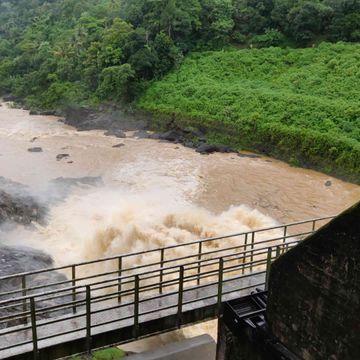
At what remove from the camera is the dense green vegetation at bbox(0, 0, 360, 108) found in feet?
120

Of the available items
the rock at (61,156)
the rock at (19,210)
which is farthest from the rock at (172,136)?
the rock at (19,210)

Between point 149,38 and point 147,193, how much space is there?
22.8m

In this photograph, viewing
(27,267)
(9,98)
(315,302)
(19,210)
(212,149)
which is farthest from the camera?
Result: (9,98)

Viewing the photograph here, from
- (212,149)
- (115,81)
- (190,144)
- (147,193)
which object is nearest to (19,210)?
(147,193)

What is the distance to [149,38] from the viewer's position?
39.1m

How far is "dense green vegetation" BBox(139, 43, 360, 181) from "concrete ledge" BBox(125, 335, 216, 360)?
54.2ft

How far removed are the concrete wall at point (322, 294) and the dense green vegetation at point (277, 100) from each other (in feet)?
60.5

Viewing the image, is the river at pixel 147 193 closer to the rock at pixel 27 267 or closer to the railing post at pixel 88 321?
the rock at pixel 27 267

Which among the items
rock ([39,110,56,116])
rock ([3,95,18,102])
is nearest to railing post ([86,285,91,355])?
rock ([39,110,56,116])

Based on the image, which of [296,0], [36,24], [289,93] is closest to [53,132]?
[289,93]

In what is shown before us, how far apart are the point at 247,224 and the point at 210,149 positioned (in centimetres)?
1158

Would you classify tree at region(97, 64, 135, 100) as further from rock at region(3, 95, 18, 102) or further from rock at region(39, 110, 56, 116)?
rock at region(3, 95, 18, 102)

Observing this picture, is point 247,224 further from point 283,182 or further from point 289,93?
point 289,93

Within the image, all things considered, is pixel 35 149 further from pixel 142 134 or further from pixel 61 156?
pixel 142 134
